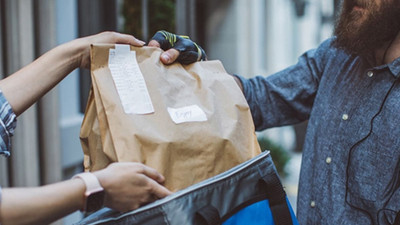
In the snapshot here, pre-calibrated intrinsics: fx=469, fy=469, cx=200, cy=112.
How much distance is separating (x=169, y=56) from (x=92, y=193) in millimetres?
527

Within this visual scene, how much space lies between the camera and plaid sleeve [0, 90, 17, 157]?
1.35 metres

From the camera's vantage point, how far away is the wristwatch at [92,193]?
109 cm

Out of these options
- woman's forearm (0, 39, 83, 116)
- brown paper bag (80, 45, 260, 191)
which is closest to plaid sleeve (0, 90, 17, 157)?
woman's forearm (0, 39, 83, 116)

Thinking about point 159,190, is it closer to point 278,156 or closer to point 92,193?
point 92,193

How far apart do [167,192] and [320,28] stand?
1684cm

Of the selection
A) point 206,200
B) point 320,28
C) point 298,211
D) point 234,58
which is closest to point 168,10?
point 234,58

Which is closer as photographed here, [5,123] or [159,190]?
[159,190]

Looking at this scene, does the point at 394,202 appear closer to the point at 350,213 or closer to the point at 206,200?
the point at 350,213

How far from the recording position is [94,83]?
130 centimetres

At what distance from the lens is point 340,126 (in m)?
1.65

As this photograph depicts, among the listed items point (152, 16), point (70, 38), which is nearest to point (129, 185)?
point (70, 38)

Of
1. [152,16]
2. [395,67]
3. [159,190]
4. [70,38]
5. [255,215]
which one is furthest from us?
[152,16]

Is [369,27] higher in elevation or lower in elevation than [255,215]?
higher

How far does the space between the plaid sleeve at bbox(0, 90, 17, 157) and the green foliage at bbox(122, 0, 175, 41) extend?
338 cm
